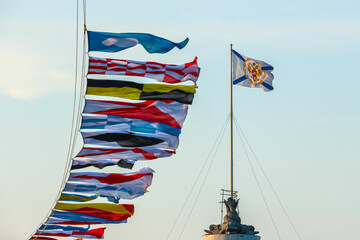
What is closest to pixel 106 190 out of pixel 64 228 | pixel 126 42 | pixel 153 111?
pixel 153 111

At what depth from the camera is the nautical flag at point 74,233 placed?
6246cm

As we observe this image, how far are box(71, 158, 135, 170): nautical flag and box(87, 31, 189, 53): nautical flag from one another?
6.39 m

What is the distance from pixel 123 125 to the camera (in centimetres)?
5462

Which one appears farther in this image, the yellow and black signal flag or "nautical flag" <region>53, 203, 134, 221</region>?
"nautical flag" <region>53, 203, 134, 221</region>

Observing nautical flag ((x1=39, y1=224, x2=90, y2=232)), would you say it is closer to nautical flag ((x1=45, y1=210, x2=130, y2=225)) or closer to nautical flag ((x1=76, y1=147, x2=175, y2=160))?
nautical flag ((x1=45, y1=210, x2=130, y2=225))

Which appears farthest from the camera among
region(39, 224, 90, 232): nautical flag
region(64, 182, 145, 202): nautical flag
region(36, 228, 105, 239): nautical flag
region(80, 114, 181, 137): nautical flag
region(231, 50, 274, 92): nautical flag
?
region(231, 50, 274, 92): nautical flag

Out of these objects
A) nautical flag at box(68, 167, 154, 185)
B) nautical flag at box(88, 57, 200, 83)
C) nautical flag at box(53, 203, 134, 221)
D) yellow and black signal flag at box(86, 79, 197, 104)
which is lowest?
nautical flag at box(53, 203, 134, 221)

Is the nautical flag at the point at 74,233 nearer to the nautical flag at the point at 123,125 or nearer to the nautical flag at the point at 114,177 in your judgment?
the nautical flag at the point at 114,177

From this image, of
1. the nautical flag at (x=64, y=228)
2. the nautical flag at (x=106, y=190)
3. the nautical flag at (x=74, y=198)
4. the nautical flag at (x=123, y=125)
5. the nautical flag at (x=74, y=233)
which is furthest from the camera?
the nautical flag at (x=74, y=233)

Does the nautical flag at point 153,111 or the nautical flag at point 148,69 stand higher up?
the nautical flag at point 148,69

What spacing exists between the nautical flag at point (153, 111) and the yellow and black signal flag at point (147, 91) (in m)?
0.35

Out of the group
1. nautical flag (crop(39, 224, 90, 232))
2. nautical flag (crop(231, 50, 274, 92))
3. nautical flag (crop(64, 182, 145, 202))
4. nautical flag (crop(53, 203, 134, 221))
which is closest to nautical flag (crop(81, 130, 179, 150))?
nautical flag (crop(64, 182, 145, 202))

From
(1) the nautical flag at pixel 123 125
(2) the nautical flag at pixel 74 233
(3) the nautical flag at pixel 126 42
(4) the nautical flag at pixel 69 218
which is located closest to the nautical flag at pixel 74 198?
(4) the nautical flag at pixel 69 218

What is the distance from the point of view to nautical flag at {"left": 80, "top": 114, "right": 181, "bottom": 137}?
53.5 meters
